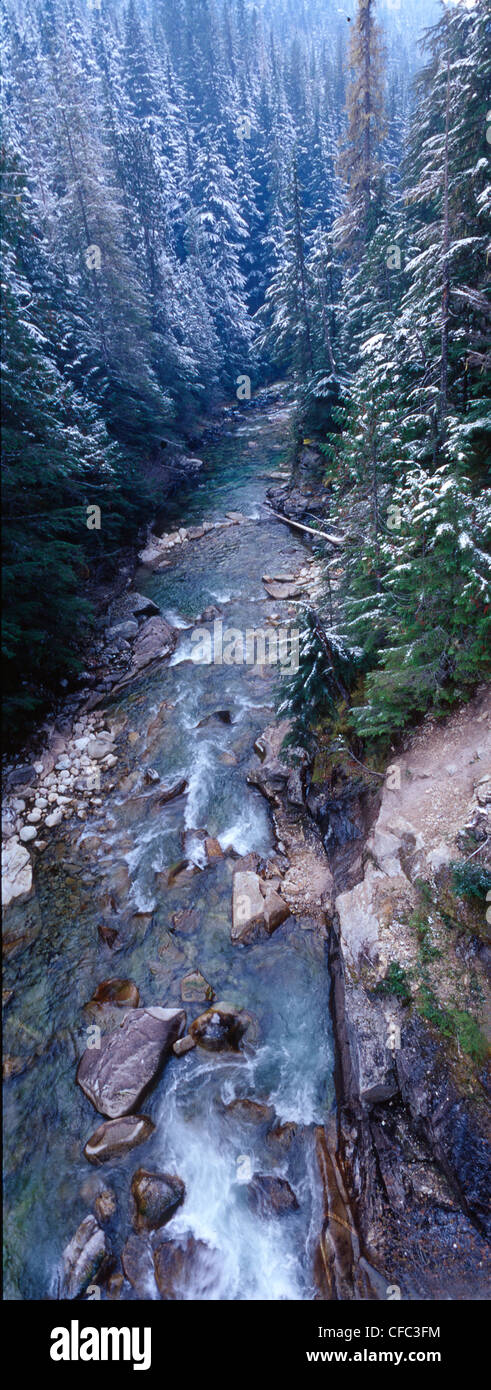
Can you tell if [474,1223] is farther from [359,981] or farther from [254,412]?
[254,412]

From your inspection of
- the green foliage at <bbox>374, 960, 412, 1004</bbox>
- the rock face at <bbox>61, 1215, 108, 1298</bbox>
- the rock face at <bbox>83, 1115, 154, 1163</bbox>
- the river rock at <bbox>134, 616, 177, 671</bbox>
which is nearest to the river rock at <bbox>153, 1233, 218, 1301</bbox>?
the rock face at <bbox>61, 1215, 108, 1298</bbox>

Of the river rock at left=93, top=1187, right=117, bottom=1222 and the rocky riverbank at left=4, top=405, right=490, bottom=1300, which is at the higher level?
the rocky riverbank at left=4, top=405, right=490, bottom=1300

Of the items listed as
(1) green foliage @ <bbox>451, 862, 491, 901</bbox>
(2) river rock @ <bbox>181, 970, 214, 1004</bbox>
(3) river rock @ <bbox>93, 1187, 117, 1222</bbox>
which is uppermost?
(1) green foliage @ <bbox>451, 862, 491, 901</bbox>

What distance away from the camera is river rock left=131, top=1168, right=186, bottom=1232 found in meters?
6.05

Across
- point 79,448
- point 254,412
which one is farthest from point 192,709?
point 254,412

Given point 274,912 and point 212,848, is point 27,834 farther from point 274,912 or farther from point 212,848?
point 274,912

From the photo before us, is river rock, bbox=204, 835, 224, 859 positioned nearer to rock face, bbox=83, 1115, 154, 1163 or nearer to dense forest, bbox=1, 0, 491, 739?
dense forest, bbox=1, 0, 491, 739

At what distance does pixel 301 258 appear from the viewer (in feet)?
72.8

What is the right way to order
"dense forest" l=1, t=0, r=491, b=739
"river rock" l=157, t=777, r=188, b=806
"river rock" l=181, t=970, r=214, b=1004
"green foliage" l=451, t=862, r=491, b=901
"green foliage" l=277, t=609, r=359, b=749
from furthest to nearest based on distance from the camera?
"river rock" l=157, t=777, r=188, b=806, "green foliage" l=277, t=609, r=359, b=749, "dense forest" l=1, t=0, r=491, b=739, "river rock" l=181, t=970, r=214, b=1004, "green foliage" l=451, t=862, r=491, b=901

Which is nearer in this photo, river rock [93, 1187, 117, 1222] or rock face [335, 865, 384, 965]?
river rock [93, 1187, 117, 1222]

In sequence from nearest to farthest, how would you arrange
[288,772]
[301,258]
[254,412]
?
[288,772]
[301,258]
[254,412]

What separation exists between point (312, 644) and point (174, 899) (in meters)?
5.03

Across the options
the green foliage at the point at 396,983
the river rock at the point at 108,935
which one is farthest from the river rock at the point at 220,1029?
the green foliage at the point at 396,983

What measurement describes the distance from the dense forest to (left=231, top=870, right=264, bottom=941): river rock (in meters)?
3.17
